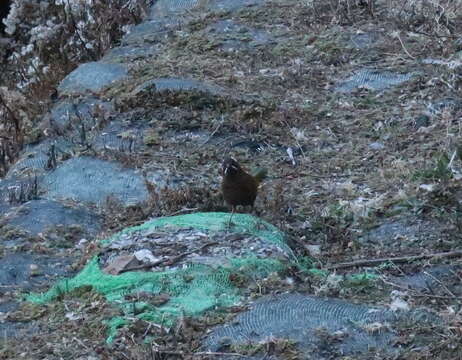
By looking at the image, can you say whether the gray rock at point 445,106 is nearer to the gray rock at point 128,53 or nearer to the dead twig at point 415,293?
the dead twig at point 415,293

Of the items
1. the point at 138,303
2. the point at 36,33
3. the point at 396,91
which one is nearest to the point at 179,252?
the point at 138,303

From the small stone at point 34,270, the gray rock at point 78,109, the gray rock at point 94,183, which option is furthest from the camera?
the gray rock at point 78,109

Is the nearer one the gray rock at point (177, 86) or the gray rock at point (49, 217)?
the gray rock at point (49, 217)

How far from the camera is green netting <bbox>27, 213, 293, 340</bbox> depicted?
398cm

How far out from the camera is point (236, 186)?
16.2 feet

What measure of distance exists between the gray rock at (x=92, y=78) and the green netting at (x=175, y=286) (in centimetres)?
278

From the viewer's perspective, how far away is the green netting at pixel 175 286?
398cm

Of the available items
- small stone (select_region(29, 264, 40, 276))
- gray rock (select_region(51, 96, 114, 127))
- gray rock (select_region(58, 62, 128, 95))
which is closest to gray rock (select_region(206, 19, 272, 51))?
gray rock (select_region(58, 62, 128, 95))

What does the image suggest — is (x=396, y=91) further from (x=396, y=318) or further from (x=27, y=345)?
(x=27, y=345)

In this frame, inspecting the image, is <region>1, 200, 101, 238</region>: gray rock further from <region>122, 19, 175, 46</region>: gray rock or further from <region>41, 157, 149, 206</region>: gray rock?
<region>122, 19, 175, 46</region>: gray rock

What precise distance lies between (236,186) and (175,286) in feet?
3.00

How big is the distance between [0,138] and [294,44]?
225cm

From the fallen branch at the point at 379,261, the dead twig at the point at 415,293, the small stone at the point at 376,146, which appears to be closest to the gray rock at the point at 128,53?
the small stone at the point at 376,146

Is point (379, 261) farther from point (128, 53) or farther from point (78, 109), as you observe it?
point (128, 53)
